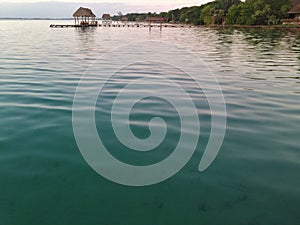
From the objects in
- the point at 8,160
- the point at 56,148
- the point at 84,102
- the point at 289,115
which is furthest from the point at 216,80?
the point at 8,160

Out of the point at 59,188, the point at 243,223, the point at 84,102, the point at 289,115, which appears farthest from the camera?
the point at 84,102

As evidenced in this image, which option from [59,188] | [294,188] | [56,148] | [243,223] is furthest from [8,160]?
[294,188]

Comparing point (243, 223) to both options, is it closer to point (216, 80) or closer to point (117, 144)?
point (117, 144)

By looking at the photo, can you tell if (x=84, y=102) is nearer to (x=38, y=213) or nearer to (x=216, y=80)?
(x=38, y=213)

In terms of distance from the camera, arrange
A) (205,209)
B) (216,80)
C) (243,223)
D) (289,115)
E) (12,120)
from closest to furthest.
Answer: (243,223), (205,209), (12,120), (289,115), (216,80)

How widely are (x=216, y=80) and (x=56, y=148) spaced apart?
8864mm

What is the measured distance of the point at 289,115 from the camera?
7789mm

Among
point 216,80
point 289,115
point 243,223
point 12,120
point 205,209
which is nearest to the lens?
point 243,223

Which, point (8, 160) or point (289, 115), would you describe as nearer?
point (8, 160)

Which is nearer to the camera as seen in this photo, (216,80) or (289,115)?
(289,115)

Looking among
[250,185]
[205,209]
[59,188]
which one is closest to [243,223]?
[205,209]

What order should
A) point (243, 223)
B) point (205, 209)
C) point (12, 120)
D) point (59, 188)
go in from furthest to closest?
point (12, 120) < point (59, 188) < point (205, 209) < point (243, 223)

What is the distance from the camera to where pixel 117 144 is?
234 inches

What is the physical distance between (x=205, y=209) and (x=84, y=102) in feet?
19.5
